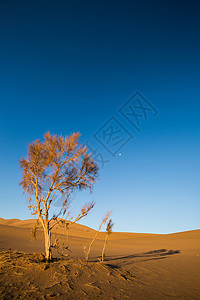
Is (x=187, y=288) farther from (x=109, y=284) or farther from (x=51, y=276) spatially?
(x=51, y=276)

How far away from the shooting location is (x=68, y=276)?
748cm

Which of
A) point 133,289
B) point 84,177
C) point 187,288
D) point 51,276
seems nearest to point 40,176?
point 84,177

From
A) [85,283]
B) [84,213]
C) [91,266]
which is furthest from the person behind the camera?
[84,213]

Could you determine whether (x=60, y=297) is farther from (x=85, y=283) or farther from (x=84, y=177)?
(x=84, y=177)

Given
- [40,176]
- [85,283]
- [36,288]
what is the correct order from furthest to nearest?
[40,176]
[85,283]
[36,288]

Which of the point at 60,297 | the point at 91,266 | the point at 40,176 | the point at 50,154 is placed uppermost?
the point at 50,154

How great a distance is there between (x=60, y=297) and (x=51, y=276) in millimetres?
1610

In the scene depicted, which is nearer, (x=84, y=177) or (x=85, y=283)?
(x=85, y=283)

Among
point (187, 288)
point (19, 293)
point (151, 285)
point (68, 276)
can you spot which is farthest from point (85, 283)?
point (187, 288)

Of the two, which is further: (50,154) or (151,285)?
(50,154)

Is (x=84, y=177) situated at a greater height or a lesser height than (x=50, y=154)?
lesser

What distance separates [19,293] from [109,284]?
3.32 meters

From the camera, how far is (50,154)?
10758mm

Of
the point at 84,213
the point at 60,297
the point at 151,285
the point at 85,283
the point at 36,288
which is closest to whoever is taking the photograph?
the point at 60,297
